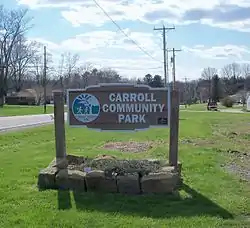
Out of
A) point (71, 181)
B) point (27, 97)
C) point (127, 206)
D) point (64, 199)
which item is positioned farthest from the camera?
point (27, 97)

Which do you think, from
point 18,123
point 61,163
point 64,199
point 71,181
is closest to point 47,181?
point 71,181

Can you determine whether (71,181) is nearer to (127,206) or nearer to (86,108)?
(127,206)

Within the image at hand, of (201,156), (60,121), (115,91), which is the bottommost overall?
(201,156)

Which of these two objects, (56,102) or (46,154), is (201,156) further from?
(56,102)

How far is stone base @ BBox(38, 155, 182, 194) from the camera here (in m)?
7.68

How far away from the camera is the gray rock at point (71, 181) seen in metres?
7.86

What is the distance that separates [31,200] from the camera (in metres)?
7.27

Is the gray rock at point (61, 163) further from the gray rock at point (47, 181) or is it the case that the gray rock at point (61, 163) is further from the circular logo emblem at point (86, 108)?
the circular logo emblem at point (86, 108)

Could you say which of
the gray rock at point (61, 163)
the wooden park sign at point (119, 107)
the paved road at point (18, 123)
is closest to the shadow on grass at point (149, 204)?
the gray rock at point (61, 163)

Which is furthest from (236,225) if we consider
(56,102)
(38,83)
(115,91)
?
(38,83)

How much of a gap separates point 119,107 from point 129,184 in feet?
5.58

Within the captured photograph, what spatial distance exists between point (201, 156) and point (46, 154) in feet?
13.7

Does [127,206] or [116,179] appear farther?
[116,179]

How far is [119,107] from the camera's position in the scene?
888 cm
